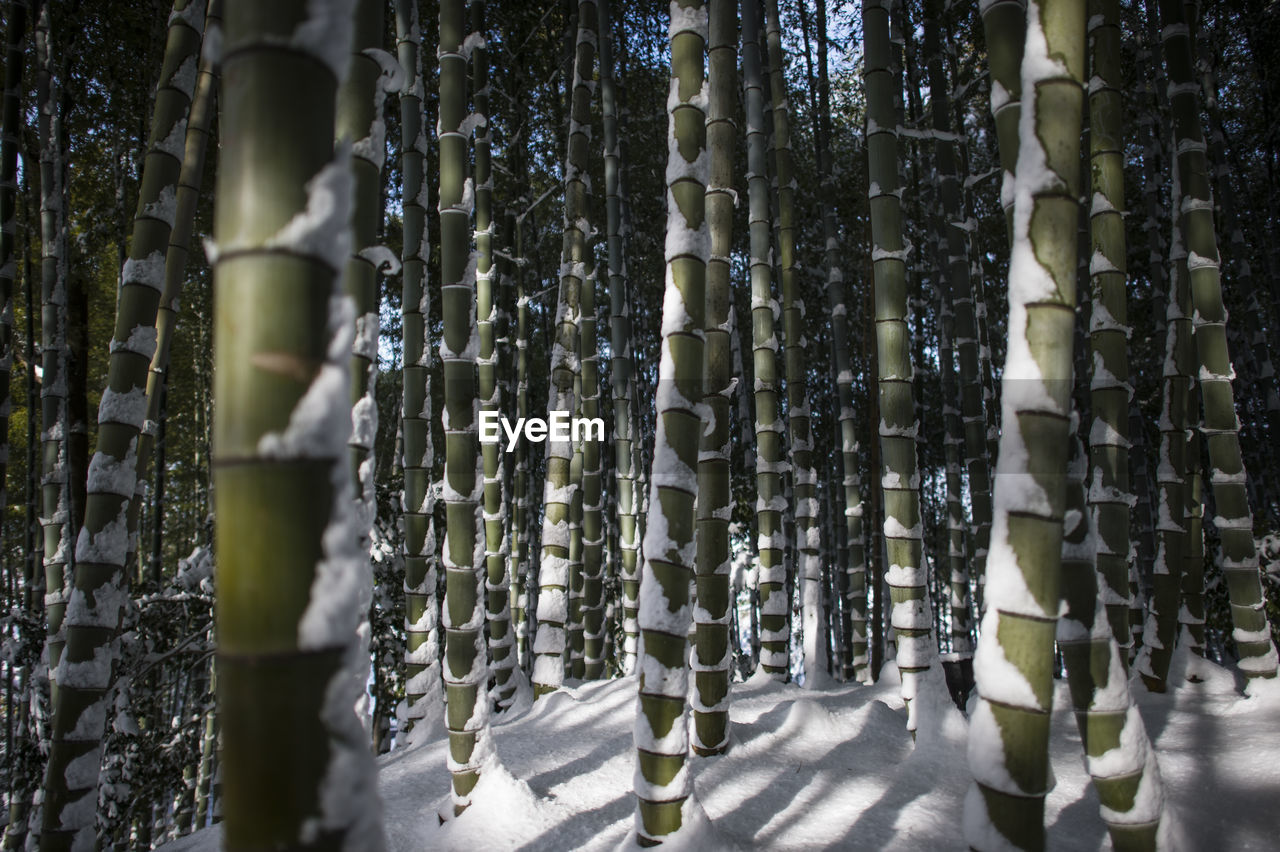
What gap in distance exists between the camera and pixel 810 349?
762 cm

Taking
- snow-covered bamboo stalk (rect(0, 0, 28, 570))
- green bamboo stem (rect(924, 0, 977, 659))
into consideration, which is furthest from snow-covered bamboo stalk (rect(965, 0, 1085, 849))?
snow-covered bamboo stalk (rect(0, 0, 28, 570))

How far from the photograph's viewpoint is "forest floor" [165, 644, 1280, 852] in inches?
64.7

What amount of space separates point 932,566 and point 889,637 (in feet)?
12.6

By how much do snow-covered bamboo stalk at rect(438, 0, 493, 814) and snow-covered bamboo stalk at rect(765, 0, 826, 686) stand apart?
1539mm

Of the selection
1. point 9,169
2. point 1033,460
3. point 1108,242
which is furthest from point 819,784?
point 9,169

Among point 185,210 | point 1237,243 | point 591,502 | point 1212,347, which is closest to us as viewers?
point 185,210

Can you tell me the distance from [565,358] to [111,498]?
1859mm

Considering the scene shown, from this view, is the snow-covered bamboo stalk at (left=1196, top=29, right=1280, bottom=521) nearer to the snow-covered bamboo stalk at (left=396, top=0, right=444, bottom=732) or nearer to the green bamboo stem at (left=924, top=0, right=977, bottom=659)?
the green bamboo stem at (left=924, top=0, right=977, bottom=659)

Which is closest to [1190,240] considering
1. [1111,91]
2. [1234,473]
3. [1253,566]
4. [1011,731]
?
[1234,473]

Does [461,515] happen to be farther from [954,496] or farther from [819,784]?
[954,496]

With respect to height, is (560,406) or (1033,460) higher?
(560,406)

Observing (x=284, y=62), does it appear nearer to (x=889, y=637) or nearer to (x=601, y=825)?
(x=601, y=825)

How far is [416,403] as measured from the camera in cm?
234

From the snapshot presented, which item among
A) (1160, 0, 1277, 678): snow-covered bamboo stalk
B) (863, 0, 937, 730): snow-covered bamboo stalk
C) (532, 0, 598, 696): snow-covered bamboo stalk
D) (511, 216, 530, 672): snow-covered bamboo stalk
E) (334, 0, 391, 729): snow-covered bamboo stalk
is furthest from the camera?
(511, 216, 530, 672): snow-covered bamboo stalk
